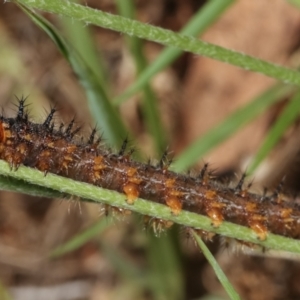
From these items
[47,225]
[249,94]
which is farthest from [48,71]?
[249,94]

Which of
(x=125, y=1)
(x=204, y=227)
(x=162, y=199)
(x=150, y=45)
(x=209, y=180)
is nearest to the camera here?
(x=204, y=227)

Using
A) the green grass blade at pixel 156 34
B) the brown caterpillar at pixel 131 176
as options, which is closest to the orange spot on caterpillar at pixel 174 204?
the brown caterpillar at pixel 131 176

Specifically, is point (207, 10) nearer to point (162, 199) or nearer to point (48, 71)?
point (162, 199)

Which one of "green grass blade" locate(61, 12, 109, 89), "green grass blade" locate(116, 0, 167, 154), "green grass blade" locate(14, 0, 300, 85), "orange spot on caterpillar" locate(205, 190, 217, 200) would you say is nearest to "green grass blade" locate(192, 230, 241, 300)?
"orange spot on caterpillar" locate(205, 190, 217, 200)

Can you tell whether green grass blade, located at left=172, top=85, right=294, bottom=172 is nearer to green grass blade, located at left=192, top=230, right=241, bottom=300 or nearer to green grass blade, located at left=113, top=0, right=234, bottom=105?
green grass blade, located at left=113, top=0, right=234, bottom=105

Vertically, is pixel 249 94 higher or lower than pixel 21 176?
higher

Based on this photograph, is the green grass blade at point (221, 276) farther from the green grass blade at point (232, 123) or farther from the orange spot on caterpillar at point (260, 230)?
the green grass blade at point (232, 123)

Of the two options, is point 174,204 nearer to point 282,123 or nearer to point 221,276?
point 221,276
